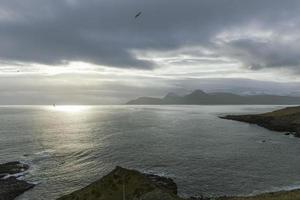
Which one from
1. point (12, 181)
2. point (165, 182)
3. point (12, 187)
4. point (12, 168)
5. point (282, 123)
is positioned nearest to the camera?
point (165, 182)

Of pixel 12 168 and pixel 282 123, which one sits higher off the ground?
pixel 282 123

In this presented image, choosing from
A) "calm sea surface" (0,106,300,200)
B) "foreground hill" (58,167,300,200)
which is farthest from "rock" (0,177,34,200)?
"foreground hill" (58,167,300,200)

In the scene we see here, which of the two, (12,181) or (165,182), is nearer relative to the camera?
(165,182)

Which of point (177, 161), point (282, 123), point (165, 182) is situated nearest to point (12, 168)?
point (165, 182)

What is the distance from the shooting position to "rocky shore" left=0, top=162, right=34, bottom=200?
5141 centimetres

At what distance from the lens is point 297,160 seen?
7144 cm

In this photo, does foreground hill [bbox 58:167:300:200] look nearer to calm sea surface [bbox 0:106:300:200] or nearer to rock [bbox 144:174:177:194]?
rock [bbox 144:174:177:194]

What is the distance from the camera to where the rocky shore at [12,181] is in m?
51.4

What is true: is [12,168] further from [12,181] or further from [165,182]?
[165,182]

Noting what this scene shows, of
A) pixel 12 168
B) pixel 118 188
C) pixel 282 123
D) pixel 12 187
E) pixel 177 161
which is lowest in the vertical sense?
pixel 12 187

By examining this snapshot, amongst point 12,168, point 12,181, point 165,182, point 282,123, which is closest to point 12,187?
point 12,181

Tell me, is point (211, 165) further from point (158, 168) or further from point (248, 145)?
point (248, 145)

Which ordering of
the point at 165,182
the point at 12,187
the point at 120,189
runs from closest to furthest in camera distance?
the point at 120,189
the point at 165,182
the point at 12,187

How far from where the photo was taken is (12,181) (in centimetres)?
5797
